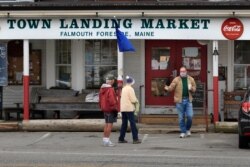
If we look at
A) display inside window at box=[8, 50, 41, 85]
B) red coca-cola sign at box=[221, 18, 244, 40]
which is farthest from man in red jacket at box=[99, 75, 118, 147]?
display inside window at box=[8, 50, 41, 85]

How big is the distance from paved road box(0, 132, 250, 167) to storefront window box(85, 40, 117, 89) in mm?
3032

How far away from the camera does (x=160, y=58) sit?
19453 mm

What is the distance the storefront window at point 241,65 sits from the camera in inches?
761

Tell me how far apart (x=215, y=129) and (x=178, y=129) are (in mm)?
1107

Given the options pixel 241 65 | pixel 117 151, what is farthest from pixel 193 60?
pixel 117 151

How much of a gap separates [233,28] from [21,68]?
7.62 m

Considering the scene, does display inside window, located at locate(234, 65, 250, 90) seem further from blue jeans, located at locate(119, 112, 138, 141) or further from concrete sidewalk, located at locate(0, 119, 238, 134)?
blue jeans, located at locate(119, 112, 138, 141)

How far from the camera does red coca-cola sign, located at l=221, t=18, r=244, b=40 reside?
17094 millimetres

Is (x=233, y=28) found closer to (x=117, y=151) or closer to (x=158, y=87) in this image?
(x=158, y=87)

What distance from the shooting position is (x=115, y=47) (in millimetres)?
19828

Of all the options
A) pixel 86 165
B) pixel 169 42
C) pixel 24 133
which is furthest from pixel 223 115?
pixel 86 165

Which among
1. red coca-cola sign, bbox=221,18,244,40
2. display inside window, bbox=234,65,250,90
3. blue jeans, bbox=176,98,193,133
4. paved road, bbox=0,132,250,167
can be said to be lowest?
paved road, bbox=0,132,250,167

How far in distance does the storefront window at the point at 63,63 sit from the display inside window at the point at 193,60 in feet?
13.2

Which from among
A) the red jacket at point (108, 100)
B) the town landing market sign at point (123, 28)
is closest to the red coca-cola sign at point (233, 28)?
the town landing market sign at point (123, 28)
